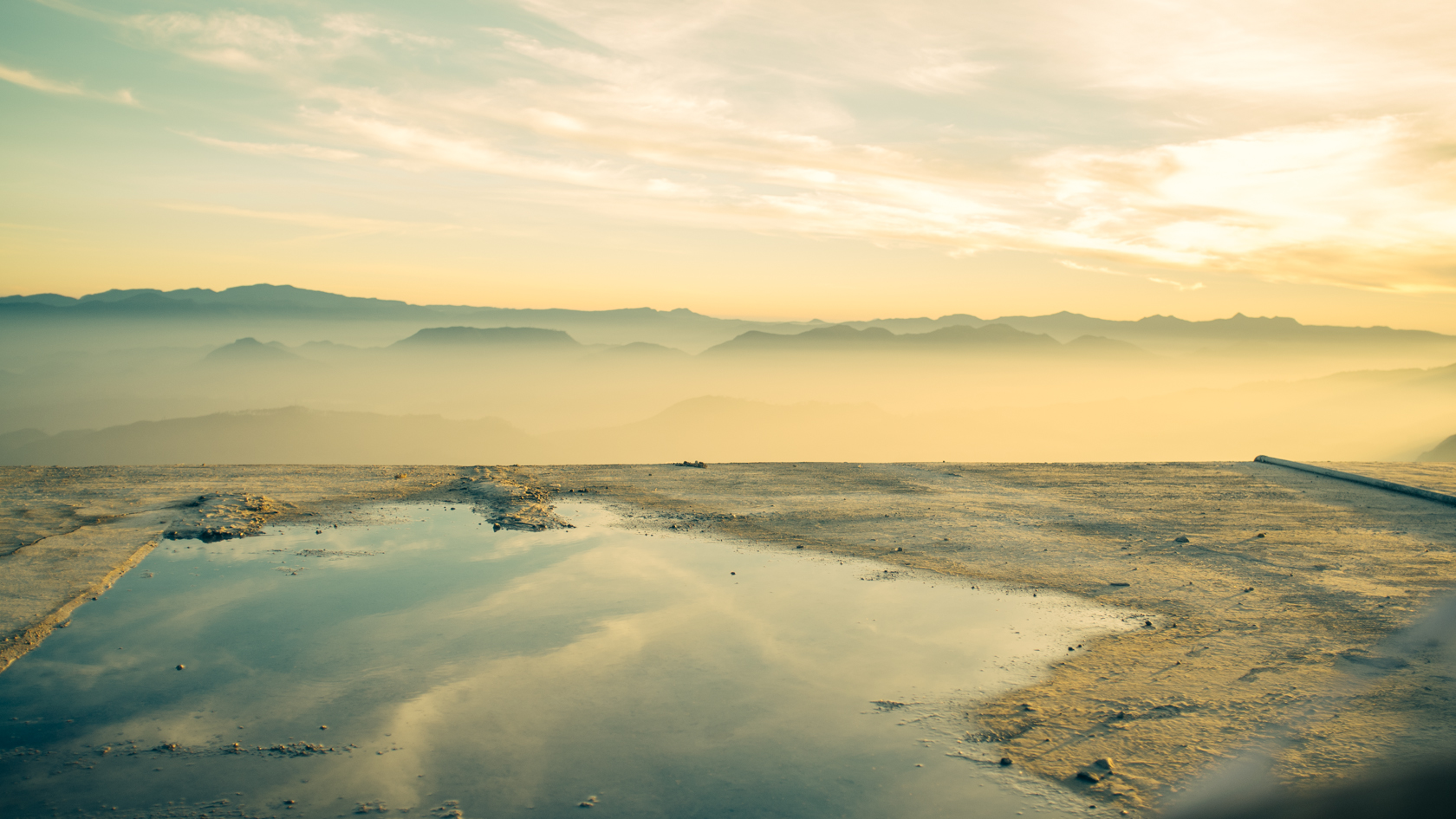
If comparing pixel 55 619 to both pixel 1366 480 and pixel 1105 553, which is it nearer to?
pixel 1105 553

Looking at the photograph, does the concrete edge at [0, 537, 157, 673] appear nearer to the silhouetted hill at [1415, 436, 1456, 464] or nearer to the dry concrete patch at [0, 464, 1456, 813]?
the dry concrete patch at [0, 464, 1456, 813]

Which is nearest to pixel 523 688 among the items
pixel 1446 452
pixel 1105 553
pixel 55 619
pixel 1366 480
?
pixel 55 619

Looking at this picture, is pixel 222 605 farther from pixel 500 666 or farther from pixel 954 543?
pixel 954 543

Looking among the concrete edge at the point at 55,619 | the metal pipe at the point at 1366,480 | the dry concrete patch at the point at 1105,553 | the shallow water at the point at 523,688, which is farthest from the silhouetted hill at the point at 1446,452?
the concrete edge at the point at 55,619

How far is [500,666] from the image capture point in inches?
227

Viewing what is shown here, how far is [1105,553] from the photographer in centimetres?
909

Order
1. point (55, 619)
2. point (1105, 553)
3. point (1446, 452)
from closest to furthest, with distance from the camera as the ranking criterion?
point (55, 619) → point (1105, 553) → point (1446, 452)

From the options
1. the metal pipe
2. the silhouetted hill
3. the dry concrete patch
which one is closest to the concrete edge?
the dry concrete patch

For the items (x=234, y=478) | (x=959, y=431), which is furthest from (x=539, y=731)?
(x=959, y=431)

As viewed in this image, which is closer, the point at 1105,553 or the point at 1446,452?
the point at 1105,553

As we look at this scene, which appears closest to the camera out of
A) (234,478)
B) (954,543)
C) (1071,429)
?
(954,543)

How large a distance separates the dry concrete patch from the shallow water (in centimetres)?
50

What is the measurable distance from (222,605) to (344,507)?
400 centimetres

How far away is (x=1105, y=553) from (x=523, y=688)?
6.90m
